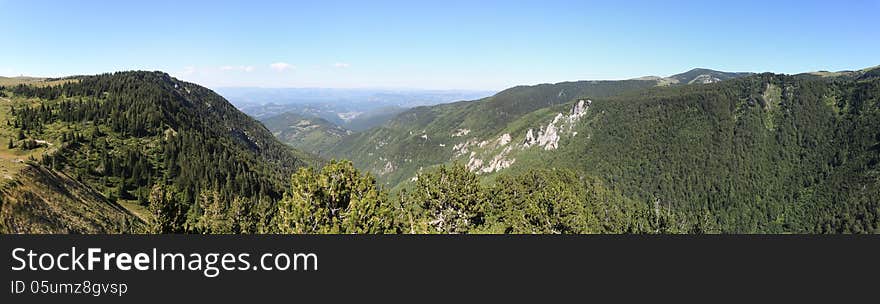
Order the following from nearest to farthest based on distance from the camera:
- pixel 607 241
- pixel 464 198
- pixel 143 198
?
pixel 607 241, pixel 464 198, pixel 143 198

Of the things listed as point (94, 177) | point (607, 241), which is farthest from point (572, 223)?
point (94, 177)

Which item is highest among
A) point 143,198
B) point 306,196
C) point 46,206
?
point 306,196

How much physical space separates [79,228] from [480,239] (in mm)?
73157

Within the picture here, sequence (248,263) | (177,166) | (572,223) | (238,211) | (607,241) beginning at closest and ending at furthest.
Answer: (248,263)
(607,241)
(572,223)
(238,211)
(177,166)

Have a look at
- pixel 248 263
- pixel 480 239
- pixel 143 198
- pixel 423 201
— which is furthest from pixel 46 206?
pixel 480 239

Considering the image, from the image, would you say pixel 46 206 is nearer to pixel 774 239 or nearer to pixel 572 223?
pixel 572 223

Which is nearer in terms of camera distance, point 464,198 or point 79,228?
point 464,198

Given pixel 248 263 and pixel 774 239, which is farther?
pixel 774 239

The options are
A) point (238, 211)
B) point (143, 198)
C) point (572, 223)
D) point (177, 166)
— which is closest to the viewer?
point (572, 223)

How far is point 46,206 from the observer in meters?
66.2

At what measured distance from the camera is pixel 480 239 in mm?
21219

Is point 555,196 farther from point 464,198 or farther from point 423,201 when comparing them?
point 423,201

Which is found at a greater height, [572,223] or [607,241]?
[607,241]

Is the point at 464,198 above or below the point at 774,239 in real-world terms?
below
